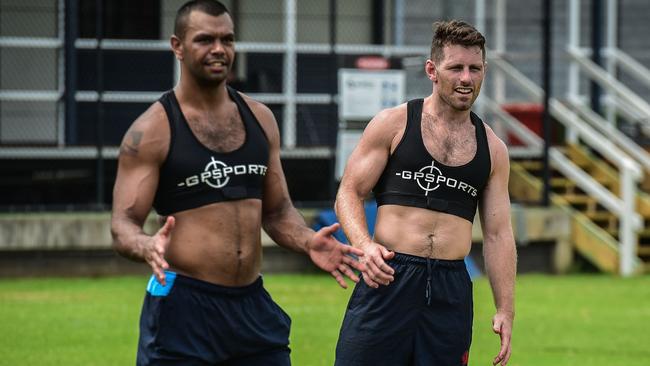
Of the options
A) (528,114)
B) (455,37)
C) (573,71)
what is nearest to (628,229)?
(573,71)

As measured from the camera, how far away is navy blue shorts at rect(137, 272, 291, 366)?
19.7ft

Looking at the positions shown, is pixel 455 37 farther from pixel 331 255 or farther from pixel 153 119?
pixel 153 119

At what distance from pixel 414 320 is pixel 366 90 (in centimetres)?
1115

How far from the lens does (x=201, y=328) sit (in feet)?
19.8

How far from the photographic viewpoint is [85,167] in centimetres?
1889

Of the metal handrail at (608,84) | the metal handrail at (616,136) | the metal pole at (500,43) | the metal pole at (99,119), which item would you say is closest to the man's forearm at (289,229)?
the metal pole at (99,119)

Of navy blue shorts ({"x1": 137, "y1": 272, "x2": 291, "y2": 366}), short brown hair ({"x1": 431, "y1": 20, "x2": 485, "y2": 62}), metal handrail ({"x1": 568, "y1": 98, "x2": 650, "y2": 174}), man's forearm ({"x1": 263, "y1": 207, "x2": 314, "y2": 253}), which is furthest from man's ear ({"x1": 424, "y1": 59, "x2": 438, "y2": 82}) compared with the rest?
metal handrail ({"x1": 568, "y1": 98, "x2": 650, "y2": 174})

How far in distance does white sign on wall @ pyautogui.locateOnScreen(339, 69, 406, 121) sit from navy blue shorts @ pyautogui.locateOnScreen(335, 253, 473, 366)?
10.9 metres

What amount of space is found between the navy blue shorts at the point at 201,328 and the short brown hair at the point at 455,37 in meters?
1.70

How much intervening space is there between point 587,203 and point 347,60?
4189 millimetres

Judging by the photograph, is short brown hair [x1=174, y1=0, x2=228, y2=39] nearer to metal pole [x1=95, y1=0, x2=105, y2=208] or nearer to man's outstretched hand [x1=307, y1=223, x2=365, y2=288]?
man's outstretched hand [x1=307, y1=223, x2=365, y2=288]

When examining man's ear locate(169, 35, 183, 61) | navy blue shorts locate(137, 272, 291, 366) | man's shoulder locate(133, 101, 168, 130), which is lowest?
navy blue shorts locate(137, 272, 291, 366)

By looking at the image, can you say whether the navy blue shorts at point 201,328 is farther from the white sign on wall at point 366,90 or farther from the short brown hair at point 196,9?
the white sign on wall at point 366,90

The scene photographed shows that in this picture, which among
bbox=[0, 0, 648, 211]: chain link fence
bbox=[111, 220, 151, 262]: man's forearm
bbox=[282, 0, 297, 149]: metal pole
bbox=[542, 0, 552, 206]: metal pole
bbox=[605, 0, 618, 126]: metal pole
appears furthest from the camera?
bbox=[605, 0, 618, 126]: metal pole
